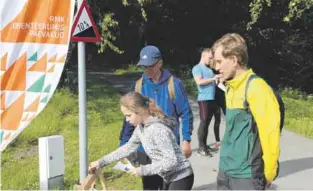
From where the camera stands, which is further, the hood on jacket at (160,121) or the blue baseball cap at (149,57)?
the blue baseball cap at (149,57)

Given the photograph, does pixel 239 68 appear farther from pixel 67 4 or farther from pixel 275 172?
pixel 67 4

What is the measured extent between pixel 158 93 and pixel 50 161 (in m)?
2.11

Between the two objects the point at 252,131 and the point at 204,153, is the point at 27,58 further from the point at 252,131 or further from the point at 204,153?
the point at 204,153

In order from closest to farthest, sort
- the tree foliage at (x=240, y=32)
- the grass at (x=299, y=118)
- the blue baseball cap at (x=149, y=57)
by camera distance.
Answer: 1. the blue baseball cap at (x=149, y=57)
2. the grass at (x=299, y=118)
3. the tree foliage at (x=240, y=32)

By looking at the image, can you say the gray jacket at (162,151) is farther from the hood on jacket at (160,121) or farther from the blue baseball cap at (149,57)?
the blue baseball cap at (149,57)

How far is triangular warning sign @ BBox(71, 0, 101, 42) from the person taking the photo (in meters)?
5.59

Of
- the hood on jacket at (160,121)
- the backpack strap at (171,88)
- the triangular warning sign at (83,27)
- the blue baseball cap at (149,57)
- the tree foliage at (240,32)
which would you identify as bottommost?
the hood on jacket at (160,121)

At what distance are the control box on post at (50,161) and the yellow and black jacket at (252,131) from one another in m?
3.16

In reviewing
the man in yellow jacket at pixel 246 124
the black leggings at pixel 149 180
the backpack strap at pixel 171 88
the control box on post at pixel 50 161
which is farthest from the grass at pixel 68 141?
the man in yellow jacket at pixel 246 124

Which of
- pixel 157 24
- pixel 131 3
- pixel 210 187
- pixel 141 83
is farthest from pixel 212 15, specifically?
pixel 141 83

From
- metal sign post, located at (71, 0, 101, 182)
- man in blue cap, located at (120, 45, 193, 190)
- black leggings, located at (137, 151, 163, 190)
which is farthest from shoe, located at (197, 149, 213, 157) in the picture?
black leggings, located at (137, 151, 163, 190)

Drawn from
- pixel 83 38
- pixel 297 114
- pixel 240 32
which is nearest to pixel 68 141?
pixel 83 38

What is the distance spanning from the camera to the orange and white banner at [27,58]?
5273mm

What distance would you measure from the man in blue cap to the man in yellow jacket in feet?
3.91
